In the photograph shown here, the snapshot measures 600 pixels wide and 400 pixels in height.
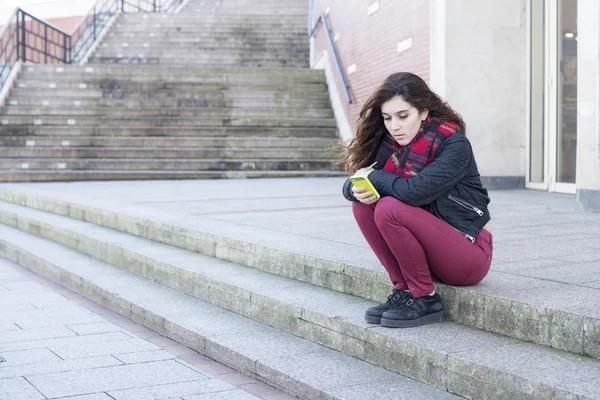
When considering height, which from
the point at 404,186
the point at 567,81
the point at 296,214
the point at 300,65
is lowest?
the point at 296,214

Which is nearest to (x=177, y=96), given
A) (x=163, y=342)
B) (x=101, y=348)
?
(x=163, y=342)

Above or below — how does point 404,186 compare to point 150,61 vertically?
below

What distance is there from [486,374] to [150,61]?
16475mm

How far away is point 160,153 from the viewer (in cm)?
1338

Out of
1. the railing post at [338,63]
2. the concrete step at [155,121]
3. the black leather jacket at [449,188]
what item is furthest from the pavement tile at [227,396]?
the concrete step at [155,121]

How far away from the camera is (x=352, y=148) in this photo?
3.67 m

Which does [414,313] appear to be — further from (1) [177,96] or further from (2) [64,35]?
(2) [64,35]

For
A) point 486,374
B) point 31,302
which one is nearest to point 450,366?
point 486,374

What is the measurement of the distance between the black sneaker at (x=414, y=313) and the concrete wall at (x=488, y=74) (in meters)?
6.20

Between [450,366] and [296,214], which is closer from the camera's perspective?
[450,366]

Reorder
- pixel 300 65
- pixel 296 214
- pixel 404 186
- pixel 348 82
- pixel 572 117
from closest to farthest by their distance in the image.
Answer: pixel 404 186 → pixel 296 214 → pixel 572 117 → pixel 348 82 → pixel 300 65

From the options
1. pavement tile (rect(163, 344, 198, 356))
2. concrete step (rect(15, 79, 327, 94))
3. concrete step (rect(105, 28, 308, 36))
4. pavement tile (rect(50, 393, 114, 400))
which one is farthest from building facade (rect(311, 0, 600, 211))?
concrete step (rect(105, 28, 308, 36))

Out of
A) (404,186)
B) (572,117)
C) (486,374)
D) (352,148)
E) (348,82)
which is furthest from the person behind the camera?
(348,82)

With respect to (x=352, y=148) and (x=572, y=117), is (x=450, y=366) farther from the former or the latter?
(x=572, y=117)
